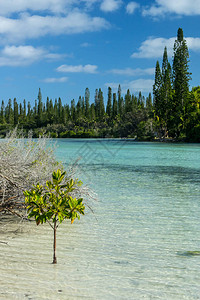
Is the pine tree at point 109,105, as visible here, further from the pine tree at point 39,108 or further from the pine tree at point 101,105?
the pine tree at point 39,108

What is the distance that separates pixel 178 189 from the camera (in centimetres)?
1105

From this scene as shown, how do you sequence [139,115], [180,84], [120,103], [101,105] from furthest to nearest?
1. [101,105]
2. [120,103]
3. [139,115]
4. [180,84]

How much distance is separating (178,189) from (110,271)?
7589mm

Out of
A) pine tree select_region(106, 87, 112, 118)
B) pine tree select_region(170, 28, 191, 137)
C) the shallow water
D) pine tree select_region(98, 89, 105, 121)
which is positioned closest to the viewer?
the shallow water

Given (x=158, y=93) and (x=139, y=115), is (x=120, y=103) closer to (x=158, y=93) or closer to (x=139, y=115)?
(x=139, y=115)

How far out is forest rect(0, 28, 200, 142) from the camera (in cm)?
5466

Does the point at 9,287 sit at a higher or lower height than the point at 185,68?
lower

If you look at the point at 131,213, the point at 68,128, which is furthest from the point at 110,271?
the point at 68,128

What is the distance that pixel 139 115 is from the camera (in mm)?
73500

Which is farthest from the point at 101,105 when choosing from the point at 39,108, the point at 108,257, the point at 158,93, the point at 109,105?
the point at 108,257

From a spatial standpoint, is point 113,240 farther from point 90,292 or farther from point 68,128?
point 68,128

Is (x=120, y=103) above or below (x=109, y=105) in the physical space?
above

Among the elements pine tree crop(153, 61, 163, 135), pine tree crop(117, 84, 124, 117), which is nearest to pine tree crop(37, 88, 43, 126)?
pine tree crop(117, 84, 124, 117)

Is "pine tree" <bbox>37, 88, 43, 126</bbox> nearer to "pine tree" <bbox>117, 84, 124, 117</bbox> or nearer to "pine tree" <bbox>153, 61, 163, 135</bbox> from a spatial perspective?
"pine tree" <bbox>117, 84, 124, 117</bbox>
